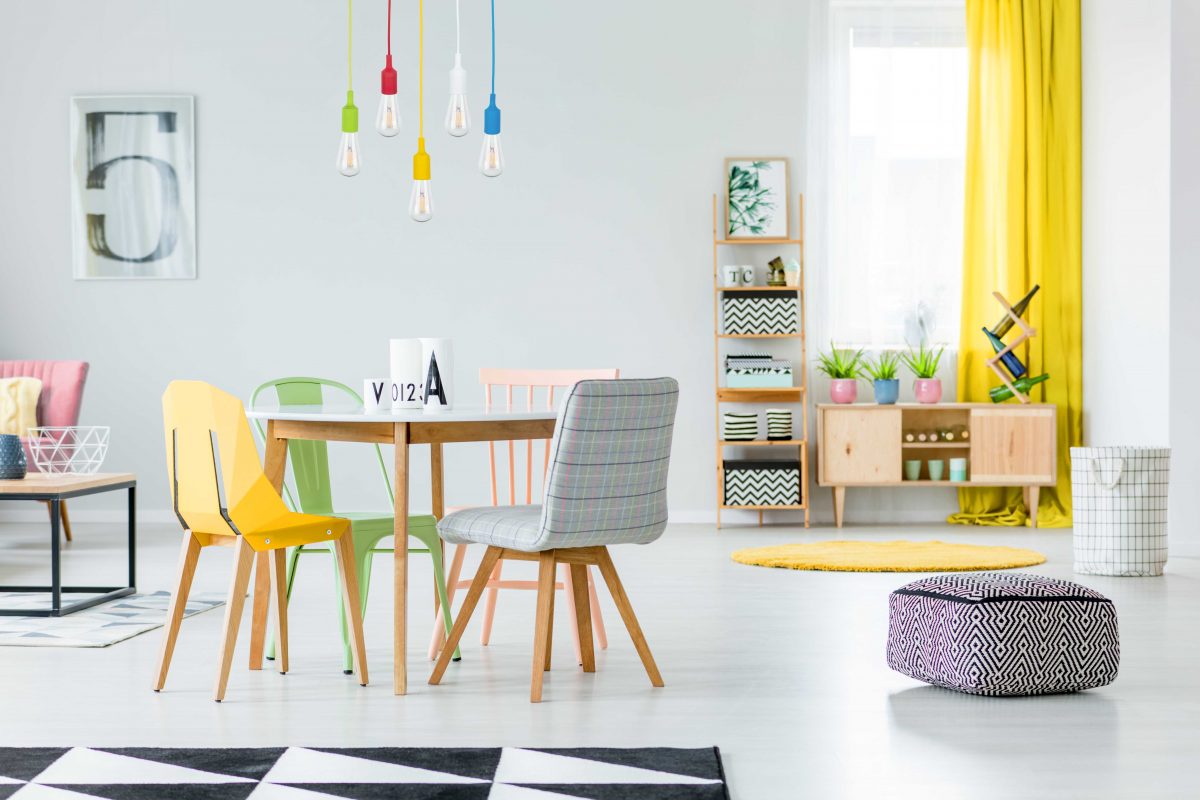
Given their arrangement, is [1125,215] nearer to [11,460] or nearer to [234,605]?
[234,605]

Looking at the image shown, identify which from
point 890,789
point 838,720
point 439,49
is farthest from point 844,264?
point 890,789

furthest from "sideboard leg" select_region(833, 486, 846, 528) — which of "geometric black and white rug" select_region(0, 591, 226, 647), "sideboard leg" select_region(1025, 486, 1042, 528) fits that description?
"geometric black and white rug" select_region(0, 591, 226, 647)

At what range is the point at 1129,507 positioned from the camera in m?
4.45

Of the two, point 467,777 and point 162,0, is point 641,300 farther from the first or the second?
point 467,777

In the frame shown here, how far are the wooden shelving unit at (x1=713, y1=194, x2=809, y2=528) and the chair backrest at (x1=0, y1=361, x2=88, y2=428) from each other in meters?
2.91

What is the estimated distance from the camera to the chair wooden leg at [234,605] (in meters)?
2.71

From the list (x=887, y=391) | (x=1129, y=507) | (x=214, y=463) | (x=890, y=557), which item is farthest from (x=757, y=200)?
(x=214, y=463)

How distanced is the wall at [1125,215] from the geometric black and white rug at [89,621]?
3.88 meters

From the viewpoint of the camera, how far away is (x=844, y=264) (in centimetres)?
634

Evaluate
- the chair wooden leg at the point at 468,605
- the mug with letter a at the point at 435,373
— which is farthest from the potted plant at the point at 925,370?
the chair wooden leg at the point at 468,605

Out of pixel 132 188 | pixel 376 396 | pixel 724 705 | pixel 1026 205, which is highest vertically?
pixel 132 188

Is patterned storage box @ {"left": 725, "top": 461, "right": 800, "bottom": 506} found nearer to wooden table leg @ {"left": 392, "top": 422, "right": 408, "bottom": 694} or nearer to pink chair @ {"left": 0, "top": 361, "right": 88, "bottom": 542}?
pink chair @ {"left": 0, "top": 361, "right": 88, "bottom": 542}

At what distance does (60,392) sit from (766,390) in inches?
127

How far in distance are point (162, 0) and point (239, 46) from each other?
0.45m
